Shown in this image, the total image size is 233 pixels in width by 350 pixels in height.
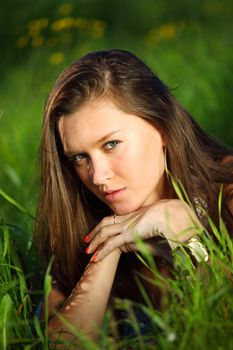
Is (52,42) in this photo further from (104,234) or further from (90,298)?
(90,298)

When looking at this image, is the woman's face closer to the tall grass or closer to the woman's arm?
the woman's arm

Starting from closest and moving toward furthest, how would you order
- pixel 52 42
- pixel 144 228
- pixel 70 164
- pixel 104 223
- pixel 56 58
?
pixel 144 228 → pixel 104 223 → pixel 70 164 → pixel 56 58 → pixel 52 42

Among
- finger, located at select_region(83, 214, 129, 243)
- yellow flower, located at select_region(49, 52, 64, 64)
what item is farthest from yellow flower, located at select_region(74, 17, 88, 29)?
finger, located at select_region(83, 214, 129, 243)

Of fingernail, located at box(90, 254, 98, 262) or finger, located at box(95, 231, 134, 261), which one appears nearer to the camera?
finger, located at box(95, 231, 134, 261)

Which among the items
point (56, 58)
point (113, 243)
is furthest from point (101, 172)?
point (56, 58)

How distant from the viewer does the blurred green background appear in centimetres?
585

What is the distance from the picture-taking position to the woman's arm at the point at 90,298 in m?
3.11

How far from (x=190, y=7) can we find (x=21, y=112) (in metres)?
3.57

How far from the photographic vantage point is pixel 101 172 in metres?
3.09

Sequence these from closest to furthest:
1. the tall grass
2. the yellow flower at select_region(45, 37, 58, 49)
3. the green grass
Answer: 1. the tall grass
2. the green grass
3. the yellow flower at select_region(45, 37, 58, 49)

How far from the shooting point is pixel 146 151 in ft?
10.5

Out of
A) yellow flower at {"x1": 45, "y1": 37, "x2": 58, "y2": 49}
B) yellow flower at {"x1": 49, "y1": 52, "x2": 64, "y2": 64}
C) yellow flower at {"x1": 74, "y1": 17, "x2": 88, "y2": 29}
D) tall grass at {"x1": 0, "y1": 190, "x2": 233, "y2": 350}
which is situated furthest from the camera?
yellow flower at {"x1": 45, "y1": 37, "x2": 58, "y2": 49}

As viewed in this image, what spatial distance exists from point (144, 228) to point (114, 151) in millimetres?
289

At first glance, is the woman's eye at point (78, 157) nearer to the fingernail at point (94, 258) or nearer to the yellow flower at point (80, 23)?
the fingernail at point (94, 258)
